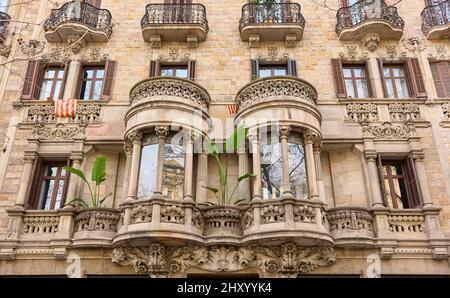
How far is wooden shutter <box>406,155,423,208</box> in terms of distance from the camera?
11.9 metres

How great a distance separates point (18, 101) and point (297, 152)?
10.2 meters

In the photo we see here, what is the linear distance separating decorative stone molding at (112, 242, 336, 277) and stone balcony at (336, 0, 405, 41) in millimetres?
8492

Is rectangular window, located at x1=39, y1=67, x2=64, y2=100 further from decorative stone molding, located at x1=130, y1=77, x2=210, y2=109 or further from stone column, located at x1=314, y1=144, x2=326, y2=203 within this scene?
stone column, located at x1=314, y1=144, x2=326, y2=203

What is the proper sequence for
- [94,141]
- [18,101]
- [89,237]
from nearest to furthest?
1. [89,237]
2. [94,141]
3. [18,101]

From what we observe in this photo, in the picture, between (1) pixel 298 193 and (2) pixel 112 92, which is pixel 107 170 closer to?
(2) pixel 112 92

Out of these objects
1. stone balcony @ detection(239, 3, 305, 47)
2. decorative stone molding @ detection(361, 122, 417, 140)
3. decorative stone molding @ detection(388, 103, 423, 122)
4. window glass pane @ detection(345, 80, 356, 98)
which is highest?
stone balcony @ detection(239, 3, 305, 47)

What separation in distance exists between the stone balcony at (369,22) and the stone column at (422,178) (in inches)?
198

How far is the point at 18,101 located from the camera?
1368 centimetres

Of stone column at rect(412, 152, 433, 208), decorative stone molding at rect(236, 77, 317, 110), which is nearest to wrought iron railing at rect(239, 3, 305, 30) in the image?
decorative stone molding at rect(236, 77, 317, 110)

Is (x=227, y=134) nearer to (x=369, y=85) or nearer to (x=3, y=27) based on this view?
(x=369, y=85)

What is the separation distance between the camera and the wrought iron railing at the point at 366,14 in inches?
563

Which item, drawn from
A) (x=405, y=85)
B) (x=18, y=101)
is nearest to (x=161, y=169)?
(x=18, y=101)

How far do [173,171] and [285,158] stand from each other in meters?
3.49

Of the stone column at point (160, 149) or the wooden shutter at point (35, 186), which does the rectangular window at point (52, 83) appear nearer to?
the wooden shutter at point (35, 186)
